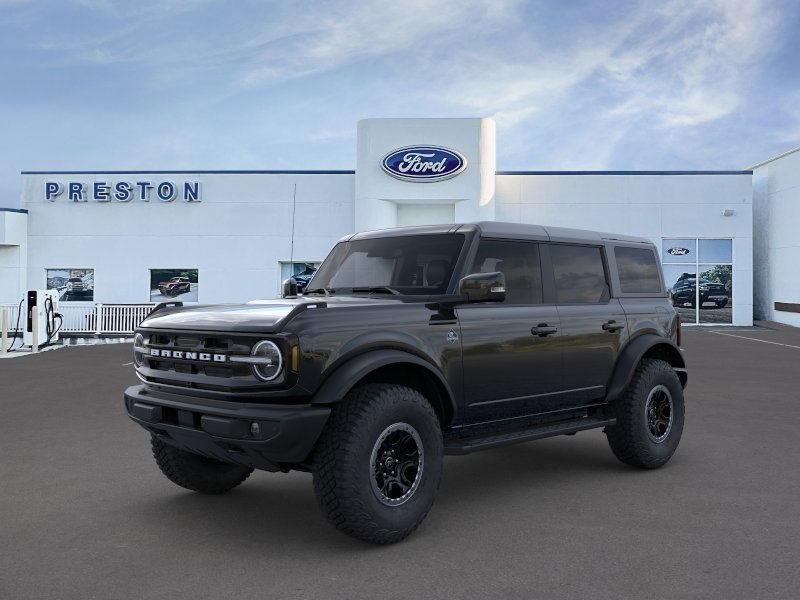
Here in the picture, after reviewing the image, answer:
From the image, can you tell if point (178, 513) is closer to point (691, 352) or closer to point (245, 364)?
point (245, 364)

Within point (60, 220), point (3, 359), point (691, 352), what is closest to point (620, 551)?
point (691, 352)

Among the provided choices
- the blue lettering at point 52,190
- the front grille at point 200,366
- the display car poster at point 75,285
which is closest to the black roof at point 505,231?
the front grille at point 200,366

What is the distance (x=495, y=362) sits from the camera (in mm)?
5090

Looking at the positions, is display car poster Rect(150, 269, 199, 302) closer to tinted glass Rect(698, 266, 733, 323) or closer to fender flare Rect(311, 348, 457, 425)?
tinted glass Rect(698, 266, 733, 323)

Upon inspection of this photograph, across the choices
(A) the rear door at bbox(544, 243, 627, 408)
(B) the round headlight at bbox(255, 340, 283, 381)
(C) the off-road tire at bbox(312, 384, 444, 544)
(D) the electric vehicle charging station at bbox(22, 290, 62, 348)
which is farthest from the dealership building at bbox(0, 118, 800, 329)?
(B) the round headlight at bbox(255, 340, 283, 381)

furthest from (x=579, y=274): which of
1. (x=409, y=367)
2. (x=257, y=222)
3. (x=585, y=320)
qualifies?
(x=257, y=222)

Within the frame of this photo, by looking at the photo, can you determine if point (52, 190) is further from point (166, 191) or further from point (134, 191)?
point (166, 191)

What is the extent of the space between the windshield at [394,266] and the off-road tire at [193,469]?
4.94ft

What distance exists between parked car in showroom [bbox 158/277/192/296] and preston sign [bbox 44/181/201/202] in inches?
117

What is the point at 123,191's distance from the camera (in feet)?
90.3

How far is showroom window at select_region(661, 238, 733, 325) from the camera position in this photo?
92.1 feet

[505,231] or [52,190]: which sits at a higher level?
[52,190]

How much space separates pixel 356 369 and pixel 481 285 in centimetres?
99

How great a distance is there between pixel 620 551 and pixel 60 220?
27835 mm
